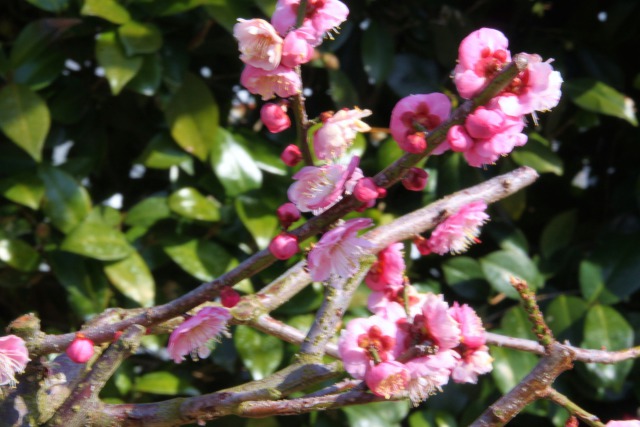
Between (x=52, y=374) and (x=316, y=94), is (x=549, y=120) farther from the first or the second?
(x=52, y=374)

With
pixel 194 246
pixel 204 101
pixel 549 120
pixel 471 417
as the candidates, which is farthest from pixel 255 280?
pixel 549 120

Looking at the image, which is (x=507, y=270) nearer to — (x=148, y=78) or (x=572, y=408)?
(x=148, y=78)

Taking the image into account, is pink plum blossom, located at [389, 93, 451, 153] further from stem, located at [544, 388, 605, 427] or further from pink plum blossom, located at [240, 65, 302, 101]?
stem, located at [544, 388, 605, 427]

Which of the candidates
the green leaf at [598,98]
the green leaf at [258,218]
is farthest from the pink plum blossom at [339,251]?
the green leaf at [598,98]

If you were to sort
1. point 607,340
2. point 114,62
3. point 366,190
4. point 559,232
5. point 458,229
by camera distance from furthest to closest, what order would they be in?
point 559,232
point 607,340
point 114,62
point 458,229
point 366,190

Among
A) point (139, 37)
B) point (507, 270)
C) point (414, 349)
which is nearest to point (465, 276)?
point (507, 270)

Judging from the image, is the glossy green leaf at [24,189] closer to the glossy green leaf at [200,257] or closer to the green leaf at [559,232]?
the glossy green leaf at [200,257]
